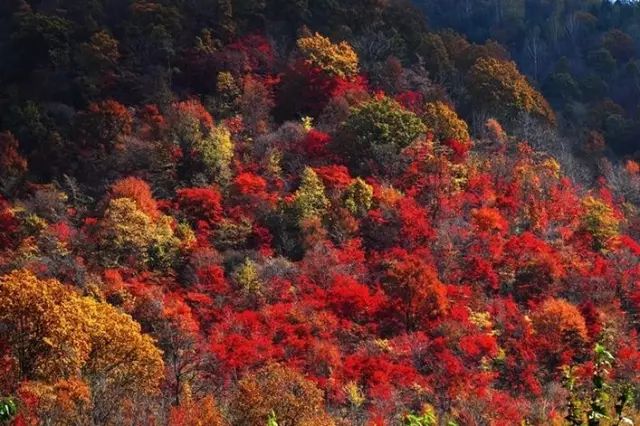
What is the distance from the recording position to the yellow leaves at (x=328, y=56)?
223 ft

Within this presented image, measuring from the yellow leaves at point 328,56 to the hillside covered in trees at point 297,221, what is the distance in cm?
22

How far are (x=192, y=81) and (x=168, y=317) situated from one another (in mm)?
35121

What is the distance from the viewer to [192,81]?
70.4 meters

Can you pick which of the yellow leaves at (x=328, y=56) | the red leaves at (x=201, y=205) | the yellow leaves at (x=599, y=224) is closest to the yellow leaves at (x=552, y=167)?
the yellow leaves at (x=599, y=224)

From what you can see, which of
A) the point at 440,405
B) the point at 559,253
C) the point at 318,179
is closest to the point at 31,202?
the point at 318,179

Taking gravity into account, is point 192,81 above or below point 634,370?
below

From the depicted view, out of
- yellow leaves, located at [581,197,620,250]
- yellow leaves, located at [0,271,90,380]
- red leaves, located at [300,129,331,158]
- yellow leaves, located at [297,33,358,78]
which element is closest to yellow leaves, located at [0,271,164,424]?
yellow leaves, located at [0,271,90,380]

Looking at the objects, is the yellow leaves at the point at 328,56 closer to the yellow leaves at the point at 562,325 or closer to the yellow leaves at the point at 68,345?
the yellow leaves at the point at 562,325

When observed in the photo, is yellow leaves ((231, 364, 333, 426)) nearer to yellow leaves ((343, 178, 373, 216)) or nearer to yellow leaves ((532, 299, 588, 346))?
yellow leaves ((532, 299, 588, 346))

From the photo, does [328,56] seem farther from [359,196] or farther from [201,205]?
[201,205]

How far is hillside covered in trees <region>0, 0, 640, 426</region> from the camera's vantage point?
1346 inches

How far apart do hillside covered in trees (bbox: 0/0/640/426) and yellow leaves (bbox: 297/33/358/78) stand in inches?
8.7

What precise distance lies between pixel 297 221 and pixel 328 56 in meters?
23.3

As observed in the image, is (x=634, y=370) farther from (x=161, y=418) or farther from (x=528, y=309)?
(x=161, y=418)
